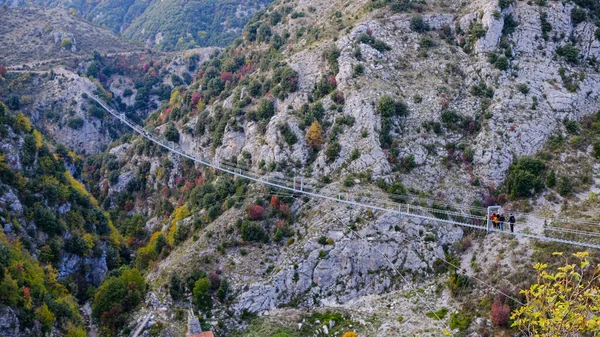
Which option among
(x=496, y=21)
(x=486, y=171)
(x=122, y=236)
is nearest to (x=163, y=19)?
(x=122, y=236)

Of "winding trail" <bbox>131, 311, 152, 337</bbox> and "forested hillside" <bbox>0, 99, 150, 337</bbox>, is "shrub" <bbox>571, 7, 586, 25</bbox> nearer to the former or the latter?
"forested hillside" <bbox>0, 99, 150, 337</bbox>

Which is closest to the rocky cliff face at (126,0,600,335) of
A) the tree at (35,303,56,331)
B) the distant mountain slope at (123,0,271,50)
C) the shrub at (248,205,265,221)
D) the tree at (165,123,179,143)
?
the tree at (165,123,179,143)

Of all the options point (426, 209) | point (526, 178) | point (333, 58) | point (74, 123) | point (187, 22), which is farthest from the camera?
point (187, 22)

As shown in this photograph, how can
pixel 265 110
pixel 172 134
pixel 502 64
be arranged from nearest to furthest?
pixel 502 64
pixel 265 110
pixel 172 134

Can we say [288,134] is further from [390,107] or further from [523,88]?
[523,88]

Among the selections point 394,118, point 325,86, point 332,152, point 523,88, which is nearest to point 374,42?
point 325,86

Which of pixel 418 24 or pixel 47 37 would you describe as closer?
pixel 418 24
